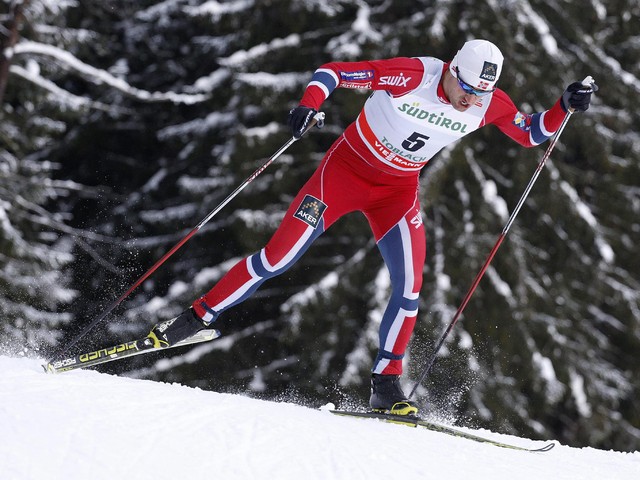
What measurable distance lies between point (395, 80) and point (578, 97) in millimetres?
1022

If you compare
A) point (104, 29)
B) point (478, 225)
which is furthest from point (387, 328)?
point (104, 29)

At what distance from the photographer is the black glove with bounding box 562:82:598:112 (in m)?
5.08

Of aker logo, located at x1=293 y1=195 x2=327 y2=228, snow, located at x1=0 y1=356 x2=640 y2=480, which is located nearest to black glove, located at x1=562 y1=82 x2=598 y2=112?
aker logo, located at x1=293 y1=195 x2=327 y2=228

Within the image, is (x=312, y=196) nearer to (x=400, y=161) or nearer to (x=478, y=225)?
(x=400, y=161)

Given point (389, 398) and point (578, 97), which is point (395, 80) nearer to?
point (578, 97)

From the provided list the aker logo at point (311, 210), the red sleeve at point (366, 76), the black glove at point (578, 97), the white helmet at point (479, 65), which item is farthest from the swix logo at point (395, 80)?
the black glove at point (578, 97)

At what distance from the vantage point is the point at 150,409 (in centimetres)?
384

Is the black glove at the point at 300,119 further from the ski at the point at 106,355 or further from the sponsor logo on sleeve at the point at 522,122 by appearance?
the sponsor logo on sleeve at the point at 522,122

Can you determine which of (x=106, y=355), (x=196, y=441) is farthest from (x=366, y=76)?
(x=196, y=441)

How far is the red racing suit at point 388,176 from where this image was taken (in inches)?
190

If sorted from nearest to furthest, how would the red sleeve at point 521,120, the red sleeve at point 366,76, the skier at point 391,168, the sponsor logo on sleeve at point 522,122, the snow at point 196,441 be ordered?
the snow at point 196,441, the red sleeve at point 366,76, the skier at point 391,168, the red sleeve at point 521,120, the sponsor logo on sleeve at point 522,122

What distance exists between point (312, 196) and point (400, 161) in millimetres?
496

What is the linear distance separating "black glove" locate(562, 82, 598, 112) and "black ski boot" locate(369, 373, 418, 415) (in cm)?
168

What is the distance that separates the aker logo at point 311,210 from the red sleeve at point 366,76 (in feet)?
1.65
